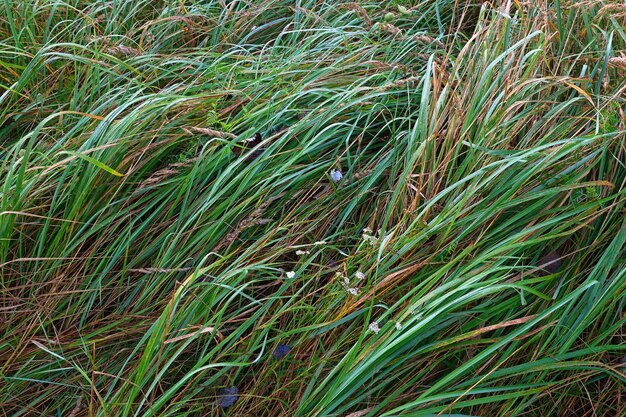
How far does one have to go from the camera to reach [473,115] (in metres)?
2.38

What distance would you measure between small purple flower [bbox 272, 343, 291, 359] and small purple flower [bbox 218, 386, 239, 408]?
0.14 metres

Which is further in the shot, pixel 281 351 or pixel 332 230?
pixel 332 230

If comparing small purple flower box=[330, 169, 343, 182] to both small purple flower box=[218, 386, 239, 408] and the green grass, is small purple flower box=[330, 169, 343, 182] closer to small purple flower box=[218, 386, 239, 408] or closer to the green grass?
the green grass

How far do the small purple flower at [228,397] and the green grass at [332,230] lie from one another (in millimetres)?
18

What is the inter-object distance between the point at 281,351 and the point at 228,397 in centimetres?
18

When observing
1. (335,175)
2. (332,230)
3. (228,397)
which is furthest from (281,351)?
(335,175)

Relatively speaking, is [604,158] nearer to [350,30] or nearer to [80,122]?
[350,30]

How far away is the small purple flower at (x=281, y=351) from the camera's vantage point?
6.81 feet

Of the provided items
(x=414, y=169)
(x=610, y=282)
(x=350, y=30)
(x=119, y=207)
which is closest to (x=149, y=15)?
(x=350, y=30)

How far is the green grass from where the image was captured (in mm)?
1995

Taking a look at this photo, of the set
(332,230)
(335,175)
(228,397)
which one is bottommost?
(228,397)

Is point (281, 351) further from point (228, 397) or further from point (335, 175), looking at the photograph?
point (335, 175)

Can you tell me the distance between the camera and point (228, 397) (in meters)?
2.06

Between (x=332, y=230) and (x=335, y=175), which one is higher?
(x=335, y=175)
